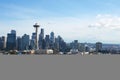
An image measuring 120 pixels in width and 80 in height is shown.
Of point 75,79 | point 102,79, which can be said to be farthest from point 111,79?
point 75,79

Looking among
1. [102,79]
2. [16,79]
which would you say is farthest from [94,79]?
[16,79]

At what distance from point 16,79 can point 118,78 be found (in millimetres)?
13052

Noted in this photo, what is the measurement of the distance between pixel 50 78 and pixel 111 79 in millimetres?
7774

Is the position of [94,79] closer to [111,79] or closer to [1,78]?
[111,79]

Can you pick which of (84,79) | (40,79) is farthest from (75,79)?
(40,79)

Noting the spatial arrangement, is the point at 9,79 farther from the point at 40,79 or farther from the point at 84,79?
the point at 84,79

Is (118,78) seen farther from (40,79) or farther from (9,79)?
(9,79)

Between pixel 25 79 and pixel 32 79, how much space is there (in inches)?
36.0

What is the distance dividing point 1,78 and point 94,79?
11.7 m

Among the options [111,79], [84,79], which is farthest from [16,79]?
[111,79]

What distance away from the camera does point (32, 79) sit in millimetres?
50125

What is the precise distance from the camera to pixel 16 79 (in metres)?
50.2

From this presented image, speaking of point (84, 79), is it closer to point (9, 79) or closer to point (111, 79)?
point (111, 79)

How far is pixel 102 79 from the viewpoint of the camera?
51.3 metres
